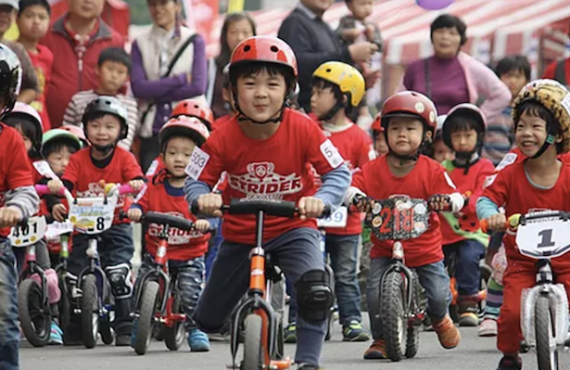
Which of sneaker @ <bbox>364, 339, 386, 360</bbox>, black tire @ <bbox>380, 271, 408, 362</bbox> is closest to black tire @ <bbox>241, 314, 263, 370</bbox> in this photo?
black tire @ <bbox>380, 271, 408, 362</bbox>

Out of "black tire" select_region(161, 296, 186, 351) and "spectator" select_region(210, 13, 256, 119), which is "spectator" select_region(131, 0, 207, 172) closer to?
"spectator" select_region(210, 13, 256, 119)

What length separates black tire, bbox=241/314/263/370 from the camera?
7.35m

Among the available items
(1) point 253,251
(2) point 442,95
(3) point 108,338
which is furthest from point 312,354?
(2) point 442,95

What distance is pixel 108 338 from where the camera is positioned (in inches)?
466

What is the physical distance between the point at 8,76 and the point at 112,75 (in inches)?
217

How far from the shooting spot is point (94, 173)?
11883mm

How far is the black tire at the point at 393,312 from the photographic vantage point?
10.1 meters

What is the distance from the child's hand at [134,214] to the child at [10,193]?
3.05 meters

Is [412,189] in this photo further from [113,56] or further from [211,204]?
[113,56]

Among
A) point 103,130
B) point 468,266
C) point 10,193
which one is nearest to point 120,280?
point 103,130

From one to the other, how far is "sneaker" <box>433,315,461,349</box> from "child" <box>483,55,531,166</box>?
4.48 metres

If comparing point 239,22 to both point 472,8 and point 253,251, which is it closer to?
point 253,251

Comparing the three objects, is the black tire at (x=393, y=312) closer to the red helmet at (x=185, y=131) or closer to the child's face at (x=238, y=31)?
the red helmet at (x=185, y=131)

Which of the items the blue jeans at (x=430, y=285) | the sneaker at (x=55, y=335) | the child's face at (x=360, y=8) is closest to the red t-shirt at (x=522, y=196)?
the blue jeans at (x=430, y=285)
